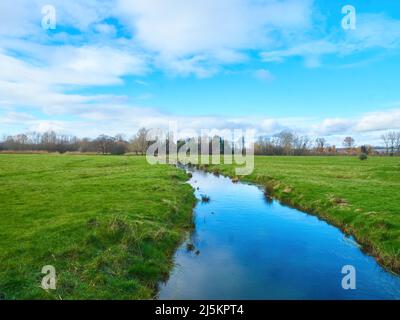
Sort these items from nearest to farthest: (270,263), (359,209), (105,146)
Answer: (270,263) < (359,209) < (105,146)

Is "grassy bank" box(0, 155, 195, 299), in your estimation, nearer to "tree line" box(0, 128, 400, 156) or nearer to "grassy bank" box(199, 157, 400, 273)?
"grassy bank" box(199, 157, 400, 273)

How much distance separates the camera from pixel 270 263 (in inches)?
550

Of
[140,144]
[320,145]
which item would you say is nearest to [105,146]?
[140,144]

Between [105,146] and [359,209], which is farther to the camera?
[105,146]

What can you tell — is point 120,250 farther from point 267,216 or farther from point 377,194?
point 377,194

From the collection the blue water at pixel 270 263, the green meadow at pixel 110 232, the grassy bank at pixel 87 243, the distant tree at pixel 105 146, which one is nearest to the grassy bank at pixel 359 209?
the green meadow at pixel 110 232

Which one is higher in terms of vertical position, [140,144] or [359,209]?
[140,144]

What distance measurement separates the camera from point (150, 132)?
144250mm

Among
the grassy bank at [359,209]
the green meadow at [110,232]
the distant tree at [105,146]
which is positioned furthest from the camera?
the distant tree at [105,146]

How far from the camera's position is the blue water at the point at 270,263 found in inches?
449

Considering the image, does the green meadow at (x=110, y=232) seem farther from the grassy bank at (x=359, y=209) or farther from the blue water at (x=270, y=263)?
the blue water at (x=270, y=263)

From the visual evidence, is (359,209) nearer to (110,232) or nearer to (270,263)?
(270,263)

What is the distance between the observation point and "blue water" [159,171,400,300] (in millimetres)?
11406

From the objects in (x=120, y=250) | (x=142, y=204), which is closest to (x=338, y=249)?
(x=120, y=250)
